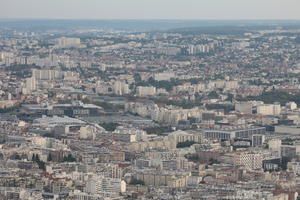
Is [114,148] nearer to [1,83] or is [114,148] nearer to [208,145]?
[208,145]

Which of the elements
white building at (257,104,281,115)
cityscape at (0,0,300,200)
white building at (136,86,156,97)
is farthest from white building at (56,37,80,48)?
white building at (257,104,281,115)

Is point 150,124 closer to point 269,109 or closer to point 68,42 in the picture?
point 269,109

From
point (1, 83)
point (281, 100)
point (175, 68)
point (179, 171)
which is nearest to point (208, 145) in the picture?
point (179, 171)

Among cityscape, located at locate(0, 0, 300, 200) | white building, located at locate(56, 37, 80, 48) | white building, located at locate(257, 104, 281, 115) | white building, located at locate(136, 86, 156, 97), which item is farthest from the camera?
white building, located at locate(56, 37, 80, 48)

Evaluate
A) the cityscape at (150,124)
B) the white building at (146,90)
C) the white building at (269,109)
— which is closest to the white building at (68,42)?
the cityscape at (150,124)

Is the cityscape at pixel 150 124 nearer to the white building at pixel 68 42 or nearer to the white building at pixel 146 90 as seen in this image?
the white building at pixel 146 90

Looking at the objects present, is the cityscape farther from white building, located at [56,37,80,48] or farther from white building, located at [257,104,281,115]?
white building, located at [56,37,80,48]

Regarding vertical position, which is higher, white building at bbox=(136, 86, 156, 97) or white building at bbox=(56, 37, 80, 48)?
white building at bbox=(136, 86, 156, 97)

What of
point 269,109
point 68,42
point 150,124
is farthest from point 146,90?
point 68,42
